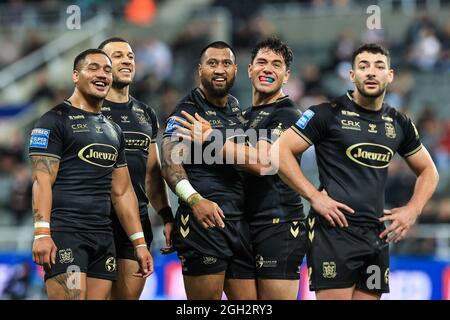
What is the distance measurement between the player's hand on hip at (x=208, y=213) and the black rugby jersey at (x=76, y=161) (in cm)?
74

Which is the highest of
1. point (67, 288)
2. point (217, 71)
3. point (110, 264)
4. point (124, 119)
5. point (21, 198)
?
point (21, 198)

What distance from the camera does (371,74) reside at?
24.8ft

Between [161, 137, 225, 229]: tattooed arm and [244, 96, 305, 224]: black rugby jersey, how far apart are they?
15.6 inches

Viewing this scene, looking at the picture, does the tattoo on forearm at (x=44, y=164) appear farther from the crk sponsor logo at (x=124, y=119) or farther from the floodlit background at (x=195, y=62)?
the floodlit background at (x=195, y=62)

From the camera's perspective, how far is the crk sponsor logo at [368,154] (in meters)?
7.48

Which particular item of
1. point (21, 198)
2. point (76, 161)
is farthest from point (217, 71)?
point (21, 198)

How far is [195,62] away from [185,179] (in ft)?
35.7

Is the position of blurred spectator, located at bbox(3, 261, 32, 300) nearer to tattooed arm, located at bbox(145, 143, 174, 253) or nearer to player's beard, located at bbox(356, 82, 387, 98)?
tattooed arm, located at bbox(145, 143, 174, 253)

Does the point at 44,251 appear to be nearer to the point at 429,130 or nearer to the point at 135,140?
the point at 135,140

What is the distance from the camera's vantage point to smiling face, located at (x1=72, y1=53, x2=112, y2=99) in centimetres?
761

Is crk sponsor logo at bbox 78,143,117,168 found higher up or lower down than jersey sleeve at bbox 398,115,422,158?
lower down

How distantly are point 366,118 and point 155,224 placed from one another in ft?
27.5

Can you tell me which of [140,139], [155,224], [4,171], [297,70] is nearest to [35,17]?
[4,171]

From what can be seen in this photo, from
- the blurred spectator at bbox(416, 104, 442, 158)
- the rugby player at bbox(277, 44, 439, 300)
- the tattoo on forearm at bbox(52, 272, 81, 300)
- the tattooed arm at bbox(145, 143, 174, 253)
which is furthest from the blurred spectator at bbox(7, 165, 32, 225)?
the rugby player at bbox(277, 44, 439, 300)
